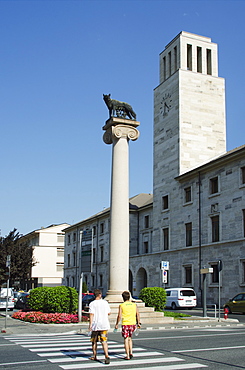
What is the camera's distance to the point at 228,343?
1377 cm

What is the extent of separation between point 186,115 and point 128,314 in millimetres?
38065

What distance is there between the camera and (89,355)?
1155cm

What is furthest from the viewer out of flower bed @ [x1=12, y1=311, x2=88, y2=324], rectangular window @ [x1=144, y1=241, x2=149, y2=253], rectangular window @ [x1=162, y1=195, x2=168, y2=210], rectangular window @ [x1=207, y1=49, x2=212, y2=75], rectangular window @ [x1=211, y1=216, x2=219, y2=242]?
rectangular window @ [x1=144, y1=241, x2=149, y2=253]

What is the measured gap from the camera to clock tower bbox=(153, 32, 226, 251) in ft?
154

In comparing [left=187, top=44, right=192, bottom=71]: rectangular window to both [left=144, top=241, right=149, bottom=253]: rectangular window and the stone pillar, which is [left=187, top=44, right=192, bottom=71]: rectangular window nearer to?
[left=144, top=241, right=149, bottom=253]: rectangular window

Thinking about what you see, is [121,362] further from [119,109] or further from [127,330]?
[119,109]

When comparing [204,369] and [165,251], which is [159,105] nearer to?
[165,251]

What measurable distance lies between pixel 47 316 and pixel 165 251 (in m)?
26.8

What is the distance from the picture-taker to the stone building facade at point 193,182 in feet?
126

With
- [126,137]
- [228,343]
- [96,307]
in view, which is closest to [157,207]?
[126,137]

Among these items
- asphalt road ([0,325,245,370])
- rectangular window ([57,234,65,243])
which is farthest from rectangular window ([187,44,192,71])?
rectangular window ([57,234,65,243])

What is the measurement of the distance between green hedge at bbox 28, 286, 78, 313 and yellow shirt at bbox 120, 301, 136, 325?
12.9 m

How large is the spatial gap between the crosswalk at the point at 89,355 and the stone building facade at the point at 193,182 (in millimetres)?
24812

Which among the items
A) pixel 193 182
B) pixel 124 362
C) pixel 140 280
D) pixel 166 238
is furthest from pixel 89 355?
pixel 140 280
